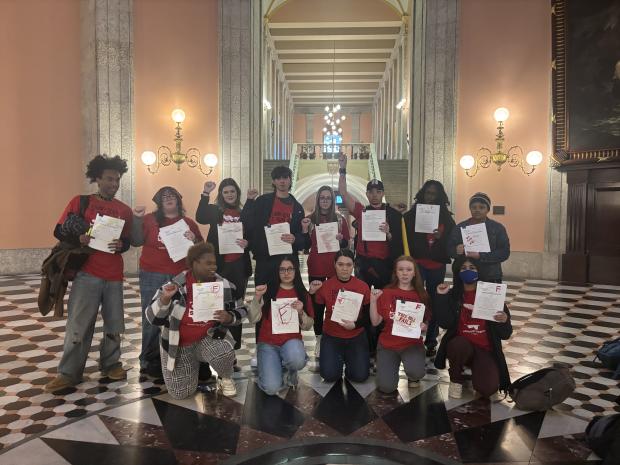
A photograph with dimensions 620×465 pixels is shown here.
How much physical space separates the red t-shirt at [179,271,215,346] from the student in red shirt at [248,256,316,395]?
1.41 feet

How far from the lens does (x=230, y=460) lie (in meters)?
3.08

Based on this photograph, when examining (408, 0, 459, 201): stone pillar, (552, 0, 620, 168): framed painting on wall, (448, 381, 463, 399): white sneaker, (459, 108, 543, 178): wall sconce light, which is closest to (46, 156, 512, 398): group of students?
(448, 381, 463, 399): white sneaker

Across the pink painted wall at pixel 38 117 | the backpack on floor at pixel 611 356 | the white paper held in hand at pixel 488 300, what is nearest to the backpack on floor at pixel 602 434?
the white paper held in hand at pixel 488 300

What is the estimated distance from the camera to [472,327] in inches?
163

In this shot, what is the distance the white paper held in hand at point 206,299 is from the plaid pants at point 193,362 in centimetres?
32

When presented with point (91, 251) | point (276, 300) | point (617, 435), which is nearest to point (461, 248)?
point (276, 300)

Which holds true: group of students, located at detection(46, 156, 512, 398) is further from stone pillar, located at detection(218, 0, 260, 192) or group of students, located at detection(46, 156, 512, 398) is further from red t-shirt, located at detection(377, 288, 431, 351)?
stone pillar, located at detection(218, 0, 260, 192)

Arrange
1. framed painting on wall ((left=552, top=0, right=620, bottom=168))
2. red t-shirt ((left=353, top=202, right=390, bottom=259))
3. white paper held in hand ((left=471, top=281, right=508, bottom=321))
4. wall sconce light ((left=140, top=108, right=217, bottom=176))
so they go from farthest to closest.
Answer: wall sconce light ((left=140, top=108, right=217, bottom=176)) < framed painting on wall ((left=552, top=0, right=620, bottom=168)) < red t-shirt ((left=353, top=202, right=390, bottom=259)) < white paper held in hand ((left=471, top=281, right=508, bottom=321))

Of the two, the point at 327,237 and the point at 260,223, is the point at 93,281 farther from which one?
the point at 327,237

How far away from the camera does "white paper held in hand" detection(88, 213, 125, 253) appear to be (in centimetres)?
415

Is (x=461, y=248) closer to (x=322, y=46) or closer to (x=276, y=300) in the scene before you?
(x=276, y=300)

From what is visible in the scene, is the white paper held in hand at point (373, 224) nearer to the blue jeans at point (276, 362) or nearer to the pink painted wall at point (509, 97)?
the blue jeans at point (276, 362)

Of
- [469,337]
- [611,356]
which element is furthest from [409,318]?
[611,356]

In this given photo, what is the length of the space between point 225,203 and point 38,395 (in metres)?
2.33
